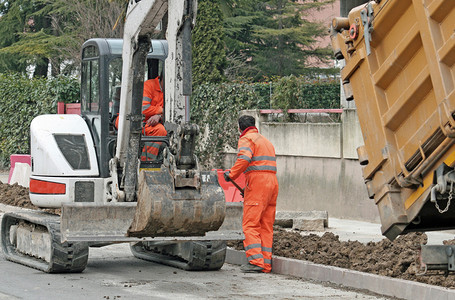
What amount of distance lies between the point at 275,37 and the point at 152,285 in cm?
3149

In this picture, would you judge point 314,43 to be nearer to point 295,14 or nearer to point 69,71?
point 295,14

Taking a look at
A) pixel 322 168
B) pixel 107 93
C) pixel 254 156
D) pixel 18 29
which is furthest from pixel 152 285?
pixel 18 29

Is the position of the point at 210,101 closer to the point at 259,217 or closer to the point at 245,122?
the point at 245,122

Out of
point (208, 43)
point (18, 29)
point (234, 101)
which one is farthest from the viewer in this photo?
point (18, 29)

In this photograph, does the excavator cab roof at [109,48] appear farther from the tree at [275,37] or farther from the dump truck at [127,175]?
the tree at [275,37]

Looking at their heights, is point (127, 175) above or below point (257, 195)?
above

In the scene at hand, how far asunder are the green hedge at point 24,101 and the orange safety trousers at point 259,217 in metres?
13.2

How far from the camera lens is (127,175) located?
1000cm

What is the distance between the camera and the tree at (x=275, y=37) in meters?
38.4

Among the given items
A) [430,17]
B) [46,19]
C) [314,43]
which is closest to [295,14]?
[314,43]

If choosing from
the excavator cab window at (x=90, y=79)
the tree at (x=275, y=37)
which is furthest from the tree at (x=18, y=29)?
the excavator cab window at (x=90, y=79)

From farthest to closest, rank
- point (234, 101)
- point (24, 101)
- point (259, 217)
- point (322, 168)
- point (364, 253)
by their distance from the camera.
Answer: point (24, 101) < point (234, 101) < point (322, 168) < point (259, 217) < point (364, 253)

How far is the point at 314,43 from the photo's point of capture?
134ft

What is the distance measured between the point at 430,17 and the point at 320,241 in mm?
4791
